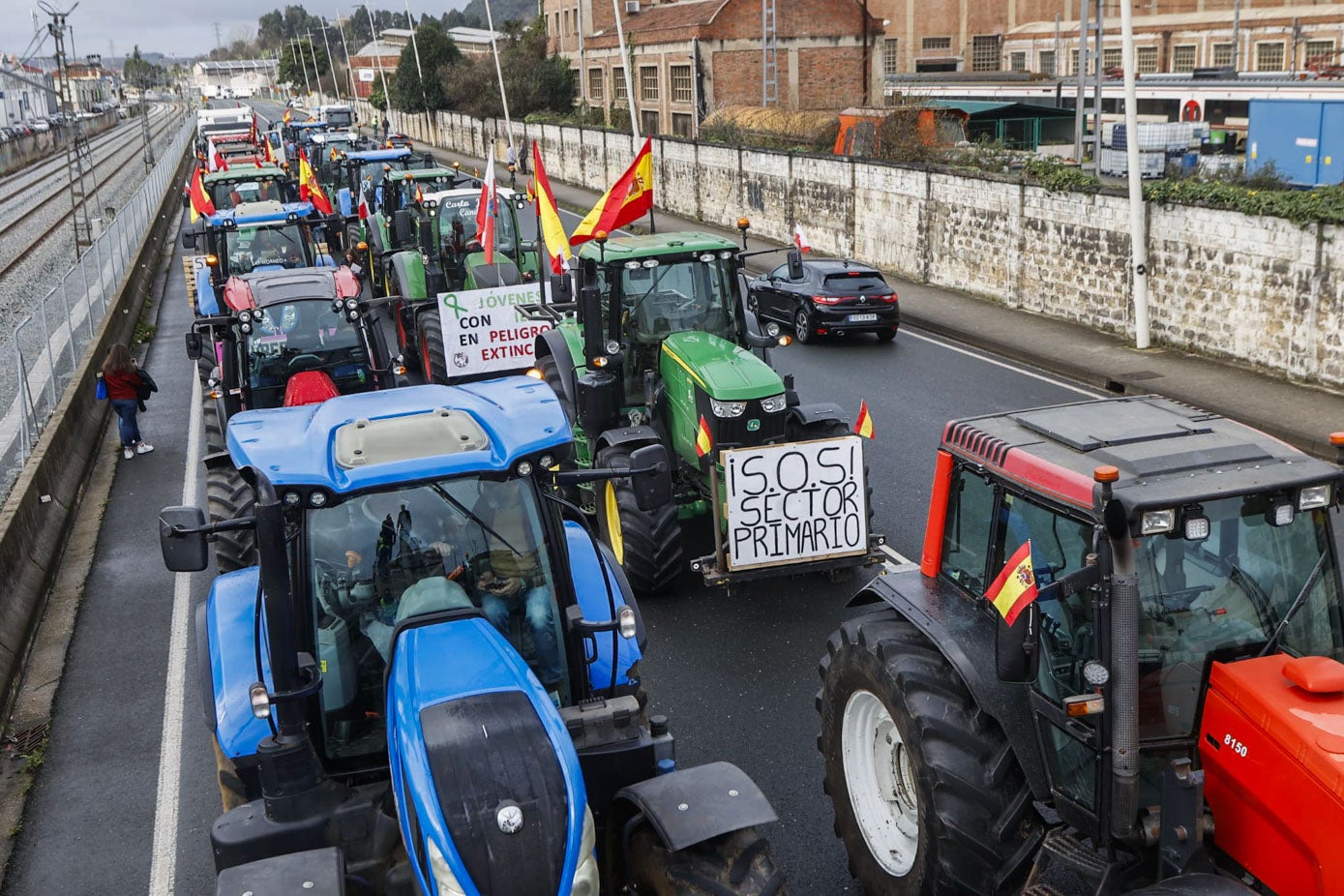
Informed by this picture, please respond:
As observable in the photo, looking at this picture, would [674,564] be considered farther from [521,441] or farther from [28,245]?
[28,245]

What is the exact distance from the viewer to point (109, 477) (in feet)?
49.1

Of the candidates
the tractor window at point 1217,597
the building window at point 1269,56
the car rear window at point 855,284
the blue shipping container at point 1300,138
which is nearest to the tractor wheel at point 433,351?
the car rear window at point 855,284

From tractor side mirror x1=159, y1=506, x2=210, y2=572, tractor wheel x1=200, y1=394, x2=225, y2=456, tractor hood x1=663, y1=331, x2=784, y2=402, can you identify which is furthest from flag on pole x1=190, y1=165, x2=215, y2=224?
tractor side mirror x1=159, y1=506, x2=210, y2=572

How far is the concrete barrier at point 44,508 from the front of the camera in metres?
10.2

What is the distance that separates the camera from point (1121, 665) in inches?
181

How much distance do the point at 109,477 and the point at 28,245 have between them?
2728 centimetres

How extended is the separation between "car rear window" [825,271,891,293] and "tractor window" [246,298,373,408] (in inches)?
378

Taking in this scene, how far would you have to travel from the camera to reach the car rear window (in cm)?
2039

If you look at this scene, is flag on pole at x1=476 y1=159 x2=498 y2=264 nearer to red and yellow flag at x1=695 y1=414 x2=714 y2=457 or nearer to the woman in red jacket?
the woman in red jacket

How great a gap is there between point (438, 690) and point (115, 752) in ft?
16.0

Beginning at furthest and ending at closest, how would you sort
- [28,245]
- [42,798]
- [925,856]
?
[28,245], [42,798], [925,856]

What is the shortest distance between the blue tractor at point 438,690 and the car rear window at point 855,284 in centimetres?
1490

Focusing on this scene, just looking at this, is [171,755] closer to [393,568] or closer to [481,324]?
[393,568]

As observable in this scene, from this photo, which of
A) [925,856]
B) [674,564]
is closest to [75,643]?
[674,564]
